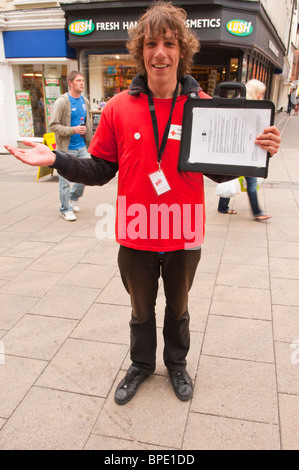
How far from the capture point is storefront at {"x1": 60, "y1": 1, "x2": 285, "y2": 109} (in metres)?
9.71

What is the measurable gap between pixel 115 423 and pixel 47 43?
35.5ft

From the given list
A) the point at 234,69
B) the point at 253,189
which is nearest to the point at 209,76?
the point at 234,69

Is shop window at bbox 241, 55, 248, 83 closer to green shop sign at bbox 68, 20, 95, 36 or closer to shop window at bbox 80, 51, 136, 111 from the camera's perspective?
shop window at bbox 80, 51, 136, 111

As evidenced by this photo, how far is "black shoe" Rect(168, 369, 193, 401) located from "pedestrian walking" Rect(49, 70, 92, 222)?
11.6ft

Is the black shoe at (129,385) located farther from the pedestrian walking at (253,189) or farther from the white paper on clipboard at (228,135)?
the pedestrian walking at (253,189)

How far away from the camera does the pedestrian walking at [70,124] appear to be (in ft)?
17.4

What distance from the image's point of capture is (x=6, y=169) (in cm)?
967

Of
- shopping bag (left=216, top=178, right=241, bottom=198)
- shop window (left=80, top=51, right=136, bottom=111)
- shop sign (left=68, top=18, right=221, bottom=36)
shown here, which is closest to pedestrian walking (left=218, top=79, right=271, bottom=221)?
shopping bag (left=216, top=178, right=241, bottom=198)

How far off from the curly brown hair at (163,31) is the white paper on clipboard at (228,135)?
0.38 meters

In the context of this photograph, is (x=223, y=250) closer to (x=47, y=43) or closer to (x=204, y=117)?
(x=204, y=117)

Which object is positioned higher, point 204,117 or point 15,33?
point 15,33

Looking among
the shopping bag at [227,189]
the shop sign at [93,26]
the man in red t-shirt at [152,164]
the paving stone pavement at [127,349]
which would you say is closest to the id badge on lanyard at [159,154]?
the man in red t-shirt at [152,164]

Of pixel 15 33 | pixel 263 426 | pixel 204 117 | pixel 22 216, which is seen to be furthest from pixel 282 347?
pixel 15 33

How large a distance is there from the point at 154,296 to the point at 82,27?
1003 centimetres
